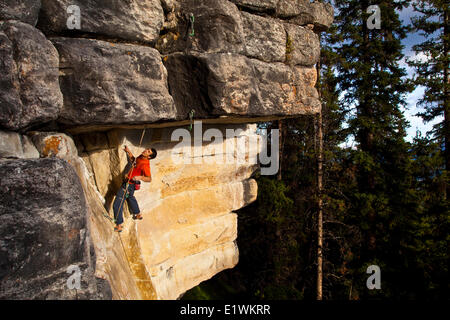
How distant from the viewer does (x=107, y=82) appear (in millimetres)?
3445

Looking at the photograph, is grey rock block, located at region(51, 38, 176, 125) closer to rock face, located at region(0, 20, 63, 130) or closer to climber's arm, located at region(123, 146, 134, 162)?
rock face, located at region(0, 20, 63, 130)

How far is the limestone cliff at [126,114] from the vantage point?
246 cm

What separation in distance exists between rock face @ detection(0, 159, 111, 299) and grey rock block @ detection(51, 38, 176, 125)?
3.07 ft

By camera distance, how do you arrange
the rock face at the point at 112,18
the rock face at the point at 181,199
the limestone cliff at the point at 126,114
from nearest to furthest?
the limestone cliff at the point at 126,114 → the rock face at the point at 112,18 → the rock face at the point at 181,199

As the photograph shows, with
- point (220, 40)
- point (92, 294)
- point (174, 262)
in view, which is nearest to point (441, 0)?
point (220, 40)

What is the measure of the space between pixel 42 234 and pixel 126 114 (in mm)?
1602

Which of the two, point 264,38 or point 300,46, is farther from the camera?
point 300,46

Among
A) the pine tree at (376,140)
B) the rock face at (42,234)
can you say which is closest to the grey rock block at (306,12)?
the rock face at (42,234)

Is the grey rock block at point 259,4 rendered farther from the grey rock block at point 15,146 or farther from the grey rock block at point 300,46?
the grey rock block at point 15,146

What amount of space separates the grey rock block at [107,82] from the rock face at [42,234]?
36.8 inches

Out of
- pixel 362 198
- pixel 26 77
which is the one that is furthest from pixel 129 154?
pixel 362 198

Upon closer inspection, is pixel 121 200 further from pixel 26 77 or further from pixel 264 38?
pixel 264 38

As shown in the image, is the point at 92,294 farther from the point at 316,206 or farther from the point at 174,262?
the point at 316,206

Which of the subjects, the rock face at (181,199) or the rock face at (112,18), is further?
the rock face at (181,199)
